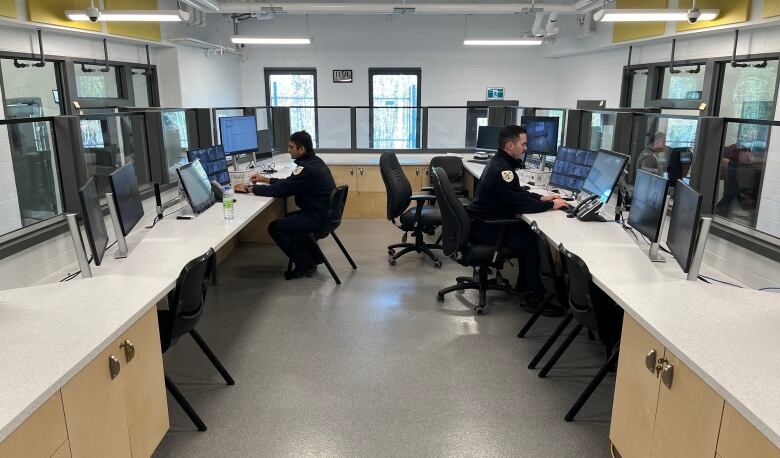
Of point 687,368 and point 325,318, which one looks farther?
point 325,318

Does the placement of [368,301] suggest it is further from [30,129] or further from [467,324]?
[30,129]

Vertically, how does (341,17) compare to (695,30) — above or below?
A: above

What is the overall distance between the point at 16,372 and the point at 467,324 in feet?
8.04

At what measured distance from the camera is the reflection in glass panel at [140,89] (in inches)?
263

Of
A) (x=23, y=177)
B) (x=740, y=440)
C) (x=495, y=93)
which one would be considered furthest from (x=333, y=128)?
(x=740, y=440)

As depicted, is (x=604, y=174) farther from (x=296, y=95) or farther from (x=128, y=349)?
(x=296, y=95)

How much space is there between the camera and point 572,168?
4.00 metres

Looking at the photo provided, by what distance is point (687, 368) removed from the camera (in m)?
1.53

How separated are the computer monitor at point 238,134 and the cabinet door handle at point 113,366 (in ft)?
9.65

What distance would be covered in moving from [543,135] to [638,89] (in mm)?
2895

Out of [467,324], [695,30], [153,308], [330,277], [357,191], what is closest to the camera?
Result: [153,308]

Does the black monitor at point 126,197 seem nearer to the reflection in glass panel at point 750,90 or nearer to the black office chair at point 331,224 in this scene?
the black office chair at point 331,224

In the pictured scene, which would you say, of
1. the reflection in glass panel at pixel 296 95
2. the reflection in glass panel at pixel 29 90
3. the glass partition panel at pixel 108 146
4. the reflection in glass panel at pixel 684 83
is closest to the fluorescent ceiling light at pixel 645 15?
the reflection in glass panel at pixel 684 83

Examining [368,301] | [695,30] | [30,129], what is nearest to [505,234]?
[368,301]
